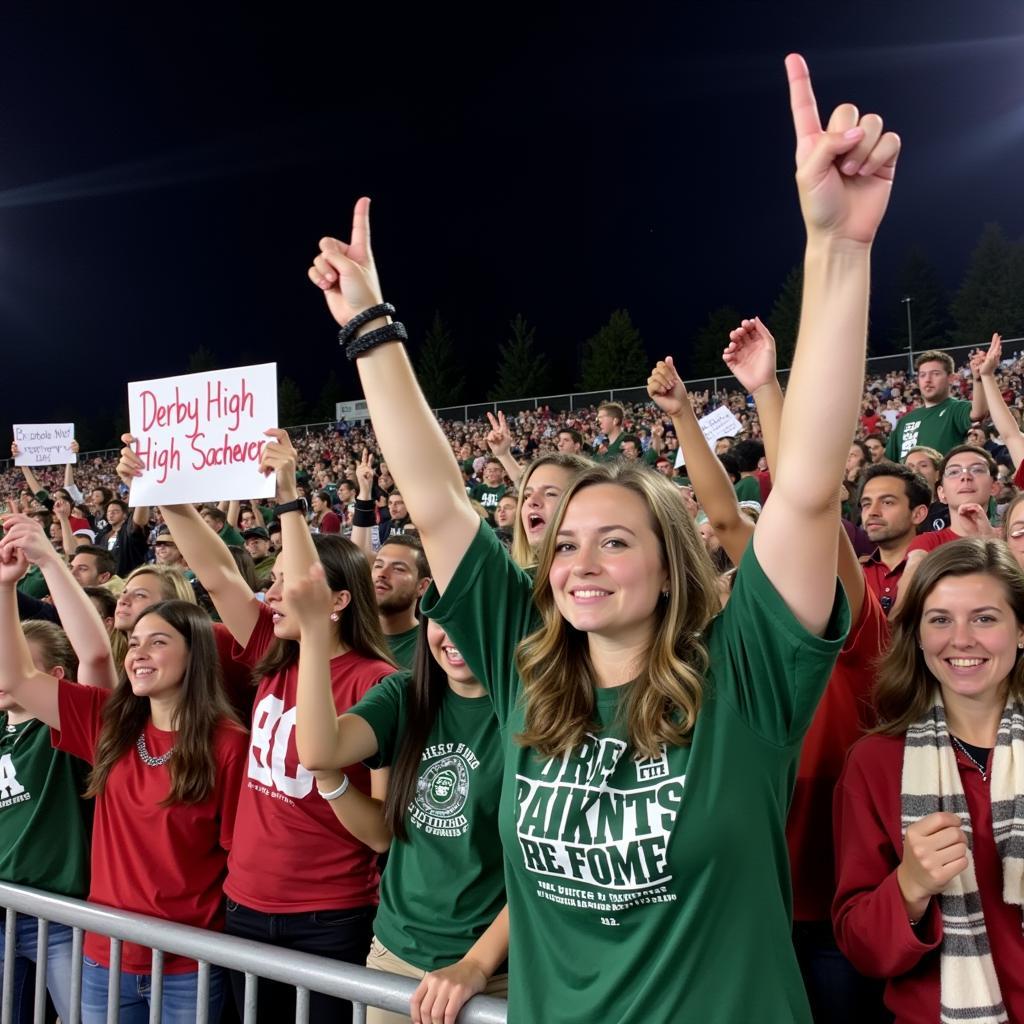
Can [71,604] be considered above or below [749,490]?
below

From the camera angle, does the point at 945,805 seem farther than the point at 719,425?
No

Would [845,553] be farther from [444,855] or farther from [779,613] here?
[444,855]

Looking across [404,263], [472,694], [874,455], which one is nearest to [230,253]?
[404,263]

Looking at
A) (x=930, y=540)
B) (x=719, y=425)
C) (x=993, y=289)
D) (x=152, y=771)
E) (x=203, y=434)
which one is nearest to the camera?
(x=152, y=771)

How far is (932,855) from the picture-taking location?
5.36ft

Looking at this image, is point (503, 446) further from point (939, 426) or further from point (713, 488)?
point (939, 426)

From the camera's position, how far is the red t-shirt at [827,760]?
2.19 meters

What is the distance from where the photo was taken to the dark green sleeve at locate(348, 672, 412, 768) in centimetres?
230

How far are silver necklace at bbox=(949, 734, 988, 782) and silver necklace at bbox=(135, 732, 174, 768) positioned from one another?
2006 millimetres

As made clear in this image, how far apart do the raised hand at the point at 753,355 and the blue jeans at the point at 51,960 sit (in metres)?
2.41

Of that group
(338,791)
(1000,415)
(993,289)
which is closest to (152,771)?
(338,791)

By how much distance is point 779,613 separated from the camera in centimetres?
139

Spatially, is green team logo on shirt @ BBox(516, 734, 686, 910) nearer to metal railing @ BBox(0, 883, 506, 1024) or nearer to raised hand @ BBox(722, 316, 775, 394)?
metal railing @ BBox(0, 883, 506, 1024)

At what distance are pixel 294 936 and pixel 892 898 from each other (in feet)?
4.82
